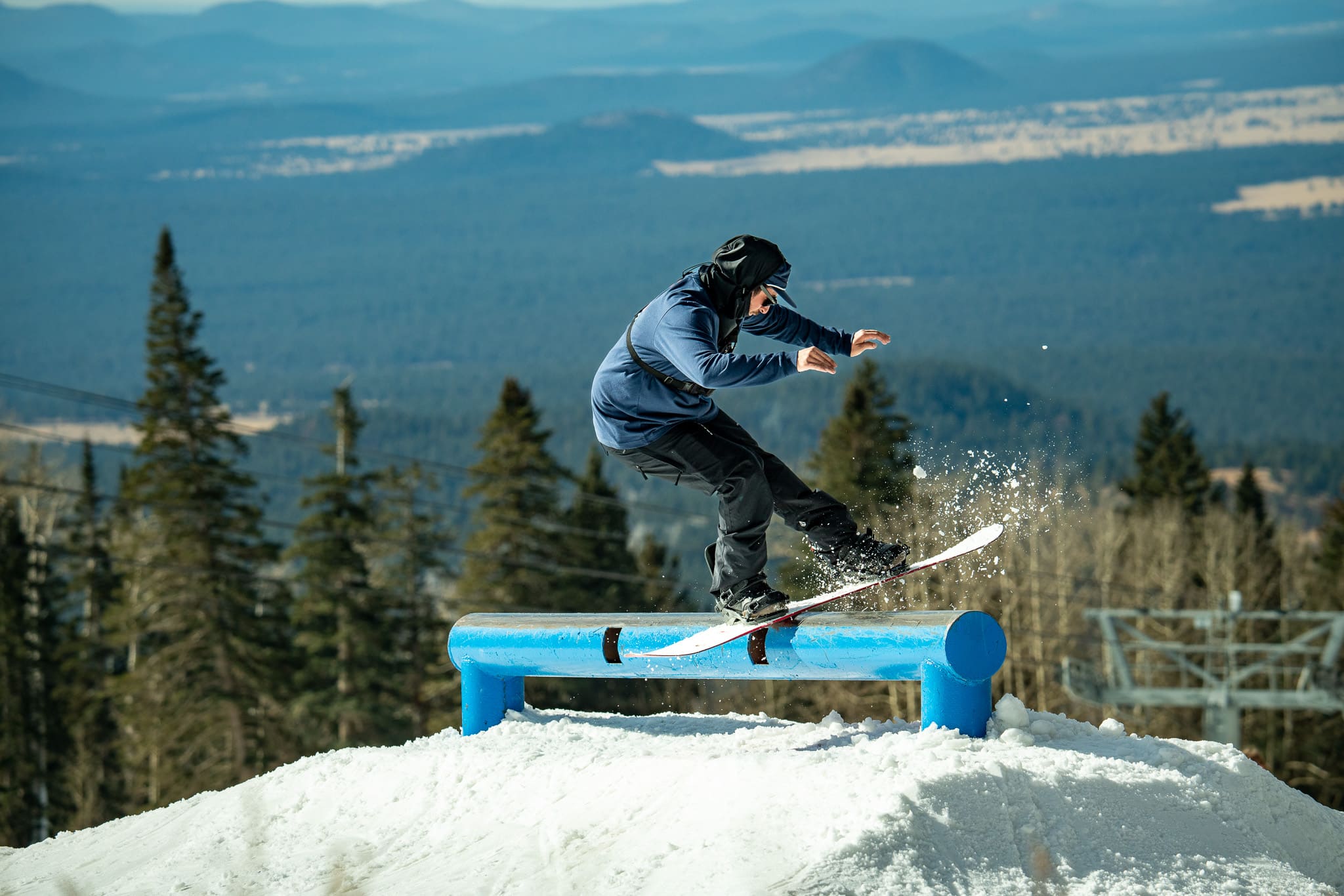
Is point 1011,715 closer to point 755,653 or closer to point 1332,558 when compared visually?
point 755,653

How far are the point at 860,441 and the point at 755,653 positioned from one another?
1637 inches

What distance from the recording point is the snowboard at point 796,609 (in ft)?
26.8

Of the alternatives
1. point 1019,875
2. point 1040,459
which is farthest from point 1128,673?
point 1019,875

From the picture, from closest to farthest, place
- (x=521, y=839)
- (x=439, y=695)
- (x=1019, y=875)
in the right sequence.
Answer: (x=1019, y=875) → (x=521, y=839) → (x=439, y=695)

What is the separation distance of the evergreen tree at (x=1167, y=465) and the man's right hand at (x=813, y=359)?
67396 mm

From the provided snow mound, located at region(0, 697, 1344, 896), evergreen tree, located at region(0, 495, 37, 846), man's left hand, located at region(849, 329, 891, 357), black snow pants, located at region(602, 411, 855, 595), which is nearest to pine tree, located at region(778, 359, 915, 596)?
black snow pants, located at region(602, 411, 855, 595)

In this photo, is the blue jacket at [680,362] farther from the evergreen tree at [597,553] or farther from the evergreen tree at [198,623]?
the evergreen tree at [198,623]

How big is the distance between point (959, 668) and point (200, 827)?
4.04m

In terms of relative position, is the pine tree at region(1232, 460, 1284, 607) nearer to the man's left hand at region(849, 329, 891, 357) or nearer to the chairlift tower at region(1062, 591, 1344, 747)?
the chairlift tower at region(1062, 591, 1344, 747)

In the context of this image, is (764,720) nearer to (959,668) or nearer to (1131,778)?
(959,668)

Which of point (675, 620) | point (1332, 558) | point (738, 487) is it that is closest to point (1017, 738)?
point (738, 487)

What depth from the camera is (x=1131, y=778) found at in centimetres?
696

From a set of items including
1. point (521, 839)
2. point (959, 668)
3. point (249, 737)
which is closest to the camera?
point (521, 839)

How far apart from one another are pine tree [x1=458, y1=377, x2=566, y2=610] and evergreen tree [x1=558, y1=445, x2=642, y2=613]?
0.61 meters
